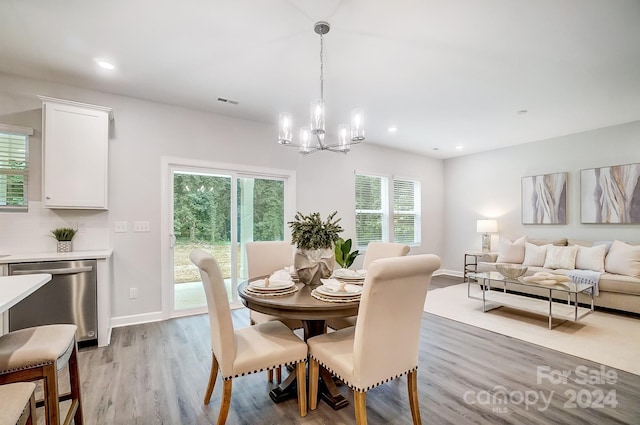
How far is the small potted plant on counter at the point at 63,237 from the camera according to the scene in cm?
Answer: 306

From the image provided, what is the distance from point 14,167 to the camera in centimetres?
299

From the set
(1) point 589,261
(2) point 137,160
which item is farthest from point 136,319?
(1) point 589,261

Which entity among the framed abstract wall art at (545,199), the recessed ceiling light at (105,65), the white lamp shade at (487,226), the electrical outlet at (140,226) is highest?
the recessed ceiling light at (105,65)

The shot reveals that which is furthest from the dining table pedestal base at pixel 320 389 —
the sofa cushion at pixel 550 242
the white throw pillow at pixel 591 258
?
the sofa cushion at pixel 550 242

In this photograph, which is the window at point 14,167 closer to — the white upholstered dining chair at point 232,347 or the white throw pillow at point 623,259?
the white upholstered dining chair at point 232,347

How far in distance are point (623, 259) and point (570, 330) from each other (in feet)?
5.21

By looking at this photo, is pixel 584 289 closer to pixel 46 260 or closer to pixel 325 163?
pixel 325 163

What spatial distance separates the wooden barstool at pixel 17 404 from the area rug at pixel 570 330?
12.5 ft

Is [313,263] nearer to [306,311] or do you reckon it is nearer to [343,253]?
[306,311]

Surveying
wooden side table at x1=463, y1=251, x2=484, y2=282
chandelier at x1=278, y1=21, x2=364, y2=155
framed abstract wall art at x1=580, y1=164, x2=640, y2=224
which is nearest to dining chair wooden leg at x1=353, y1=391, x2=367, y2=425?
chandelier at x1=278, y1=21, x2=364, y2=155

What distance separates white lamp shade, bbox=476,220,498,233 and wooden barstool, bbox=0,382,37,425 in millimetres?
6326

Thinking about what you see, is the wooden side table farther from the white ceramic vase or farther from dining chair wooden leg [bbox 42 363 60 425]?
dining chair wooden leg [bbox 42 363 60 425]

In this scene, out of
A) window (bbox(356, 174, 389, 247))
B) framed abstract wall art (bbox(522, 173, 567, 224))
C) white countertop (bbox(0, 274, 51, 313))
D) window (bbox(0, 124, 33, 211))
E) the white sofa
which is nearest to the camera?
white countertop (bbox(0, 274, 51, 313))

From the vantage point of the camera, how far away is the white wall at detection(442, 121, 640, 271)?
14.9 ft
